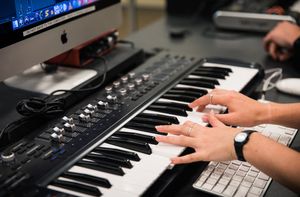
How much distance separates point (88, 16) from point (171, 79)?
31cm

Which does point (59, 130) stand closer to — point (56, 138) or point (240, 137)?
point (56, 138)

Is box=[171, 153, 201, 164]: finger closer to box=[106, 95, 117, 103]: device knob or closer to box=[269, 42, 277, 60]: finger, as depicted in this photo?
box=[106, 95, 117, 103]: device knob

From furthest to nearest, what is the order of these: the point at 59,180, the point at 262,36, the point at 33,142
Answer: the point at 262,36, the point at 33,142, the point at 59,180

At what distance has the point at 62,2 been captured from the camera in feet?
3.85

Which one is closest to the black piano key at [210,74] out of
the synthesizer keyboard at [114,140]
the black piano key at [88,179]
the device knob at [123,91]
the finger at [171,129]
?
the synthesizer keyboard at [114,140]

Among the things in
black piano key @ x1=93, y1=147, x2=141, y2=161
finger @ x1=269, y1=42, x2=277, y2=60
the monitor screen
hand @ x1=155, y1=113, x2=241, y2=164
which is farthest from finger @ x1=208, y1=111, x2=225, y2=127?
finger @ x1=269, y1=42, x2=277, y2=60

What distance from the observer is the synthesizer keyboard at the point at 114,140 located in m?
0.82

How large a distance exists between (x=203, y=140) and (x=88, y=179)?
26 centimetres

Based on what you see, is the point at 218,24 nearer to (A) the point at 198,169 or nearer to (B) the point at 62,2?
(B) the point at 62,2

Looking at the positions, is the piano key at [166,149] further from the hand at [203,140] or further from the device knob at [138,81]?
the device knob at [138,81]

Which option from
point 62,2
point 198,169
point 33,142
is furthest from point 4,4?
point 198,169

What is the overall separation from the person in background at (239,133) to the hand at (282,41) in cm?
56

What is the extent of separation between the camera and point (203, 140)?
37.1 inches

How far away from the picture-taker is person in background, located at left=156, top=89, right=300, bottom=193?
2.85 ft
